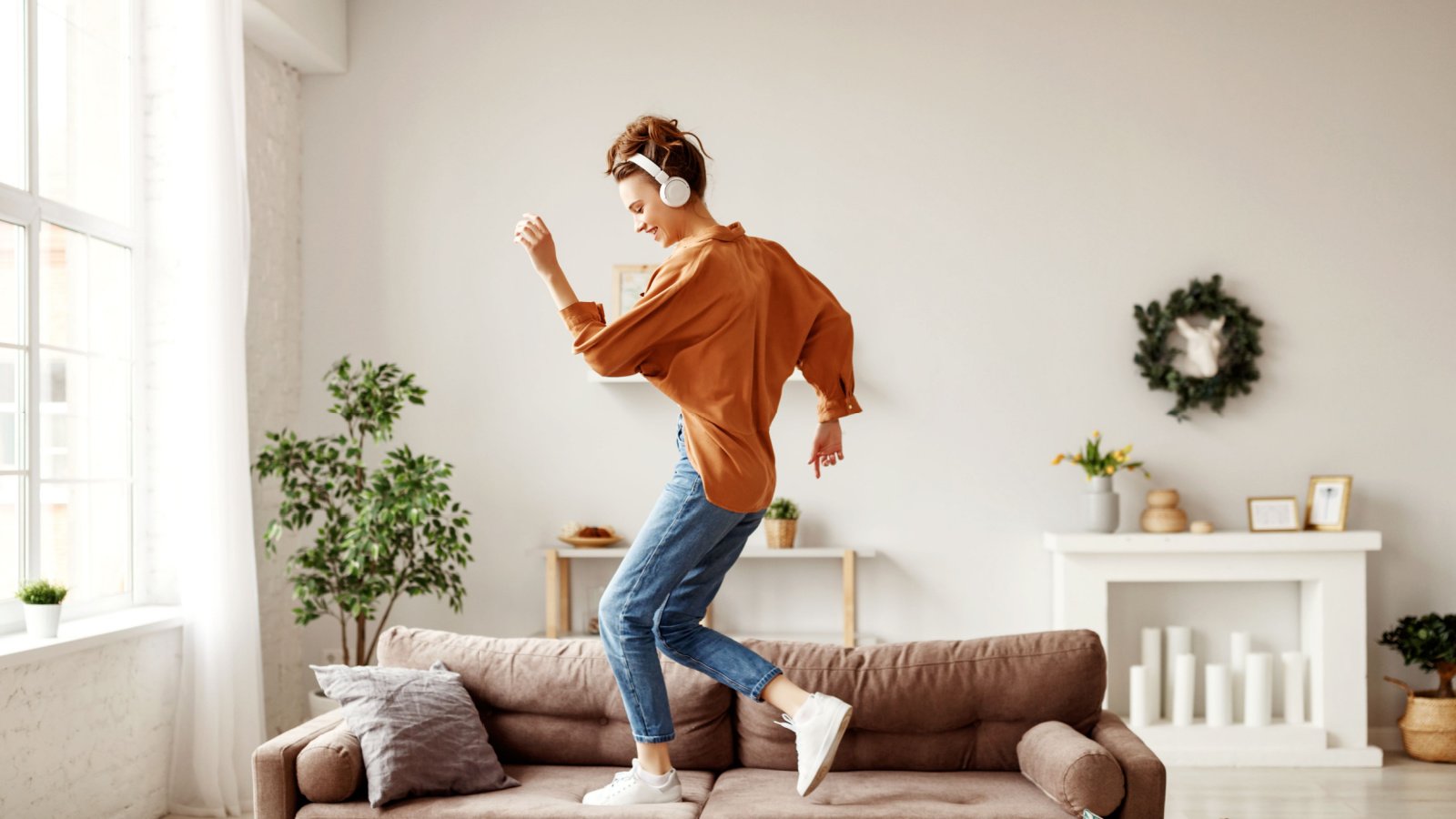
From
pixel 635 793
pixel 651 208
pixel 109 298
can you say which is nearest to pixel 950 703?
pixel 635 793

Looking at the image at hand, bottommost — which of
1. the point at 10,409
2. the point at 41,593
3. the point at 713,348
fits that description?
the point at 41,593

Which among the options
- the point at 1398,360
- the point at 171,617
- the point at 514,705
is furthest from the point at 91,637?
the point at 1398,360

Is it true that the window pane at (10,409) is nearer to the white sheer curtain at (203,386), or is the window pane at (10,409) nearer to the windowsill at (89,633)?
the windowsill at (89,633)

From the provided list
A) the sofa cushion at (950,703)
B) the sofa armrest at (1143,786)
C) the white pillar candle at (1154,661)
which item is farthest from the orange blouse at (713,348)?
the white pillar candle at (1154,661)

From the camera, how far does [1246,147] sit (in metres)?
4.90

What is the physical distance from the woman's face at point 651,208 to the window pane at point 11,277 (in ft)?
6.75

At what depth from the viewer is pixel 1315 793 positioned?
4.16 meters

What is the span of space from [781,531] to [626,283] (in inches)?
47.2

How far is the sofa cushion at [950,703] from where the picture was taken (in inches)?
111

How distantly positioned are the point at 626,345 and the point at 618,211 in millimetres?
2736

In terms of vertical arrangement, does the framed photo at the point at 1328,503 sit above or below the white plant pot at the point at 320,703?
above

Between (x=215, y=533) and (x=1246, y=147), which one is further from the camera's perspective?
(x=1246, y=147)

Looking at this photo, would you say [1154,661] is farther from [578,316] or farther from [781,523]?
[578,316]

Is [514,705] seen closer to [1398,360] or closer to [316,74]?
[316,74]
